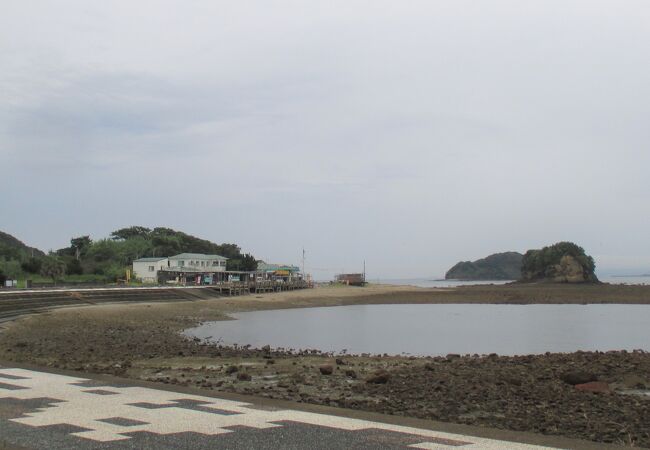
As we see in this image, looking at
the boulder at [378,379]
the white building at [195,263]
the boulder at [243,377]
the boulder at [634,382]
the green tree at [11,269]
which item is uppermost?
the white building at [195,263]

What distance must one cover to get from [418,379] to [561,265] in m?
98.3

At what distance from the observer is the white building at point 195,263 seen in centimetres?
8844

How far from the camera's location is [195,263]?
92.9 meters

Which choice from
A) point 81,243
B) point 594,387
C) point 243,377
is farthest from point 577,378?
point 81,243

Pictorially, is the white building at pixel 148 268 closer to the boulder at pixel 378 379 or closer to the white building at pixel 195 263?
the white building at pixel 195 263

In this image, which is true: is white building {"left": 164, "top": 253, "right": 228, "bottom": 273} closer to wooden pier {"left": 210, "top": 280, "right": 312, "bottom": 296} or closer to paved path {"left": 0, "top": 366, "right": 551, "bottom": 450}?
wooden pier {"left": 210, "top": 280, "right": 312, "bottom": 296}

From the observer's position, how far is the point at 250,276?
101m

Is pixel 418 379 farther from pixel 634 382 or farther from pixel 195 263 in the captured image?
pixel 195 263

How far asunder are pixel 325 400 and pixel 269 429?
3.24m

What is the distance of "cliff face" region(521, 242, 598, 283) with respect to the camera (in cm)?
10325

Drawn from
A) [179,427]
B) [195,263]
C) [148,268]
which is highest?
[195,263]

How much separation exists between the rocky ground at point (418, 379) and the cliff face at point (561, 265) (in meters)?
88.5

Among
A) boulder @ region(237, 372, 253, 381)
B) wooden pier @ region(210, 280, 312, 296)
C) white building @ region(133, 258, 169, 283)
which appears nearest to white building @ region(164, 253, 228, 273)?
white building @ region(133, 258, 169, 283)

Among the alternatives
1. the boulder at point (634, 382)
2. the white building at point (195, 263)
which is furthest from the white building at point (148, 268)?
the boulder at point (634, 382)
